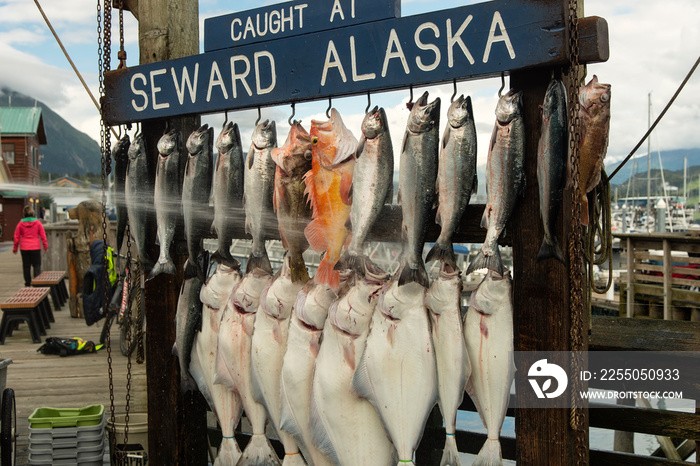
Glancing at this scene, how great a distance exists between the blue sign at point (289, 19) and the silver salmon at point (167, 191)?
0.56 metres

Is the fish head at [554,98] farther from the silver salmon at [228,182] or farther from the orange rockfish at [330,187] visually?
the silver salmon at [228,182]

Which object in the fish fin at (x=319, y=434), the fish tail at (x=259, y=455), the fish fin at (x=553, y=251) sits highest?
the fish fin at (x=553, y=251)

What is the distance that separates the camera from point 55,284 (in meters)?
11.6

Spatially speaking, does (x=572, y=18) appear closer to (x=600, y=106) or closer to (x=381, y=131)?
(x=600, y=106)

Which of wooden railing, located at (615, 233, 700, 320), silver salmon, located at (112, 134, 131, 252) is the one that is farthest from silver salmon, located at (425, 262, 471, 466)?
wooden railing, located at (615, 233, 700, 320)

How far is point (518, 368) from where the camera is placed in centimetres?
221

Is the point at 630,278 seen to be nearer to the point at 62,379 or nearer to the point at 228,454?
the point at 62,379

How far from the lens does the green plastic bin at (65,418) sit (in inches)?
160

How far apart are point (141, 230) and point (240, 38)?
1235 mm

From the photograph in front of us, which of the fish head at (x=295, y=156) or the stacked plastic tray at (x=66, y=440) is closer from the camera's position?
the fish head at (x=295, y=156)

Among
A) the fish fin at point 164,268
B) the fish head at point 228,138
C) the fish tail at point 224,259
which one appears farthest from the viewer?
the fish fin at point 164,268

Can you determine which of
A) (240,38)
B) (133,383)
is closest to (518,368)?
(240,38)

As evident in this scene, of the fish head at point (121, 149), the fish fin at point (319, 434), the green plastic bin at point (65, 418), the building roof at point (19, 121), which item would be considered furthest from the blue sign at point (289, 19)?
the building roof at point (19, 121)

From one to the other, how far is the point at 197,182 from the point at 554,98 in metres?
1.80
